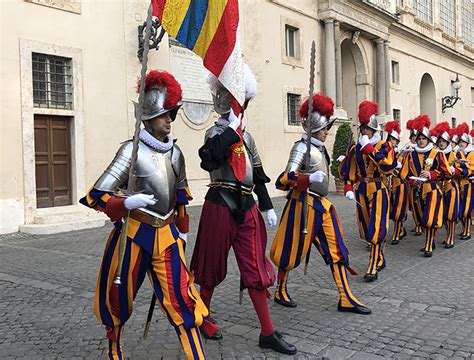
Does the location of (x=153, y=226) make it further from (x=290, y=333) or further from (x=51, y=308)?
(x=51, y=308)

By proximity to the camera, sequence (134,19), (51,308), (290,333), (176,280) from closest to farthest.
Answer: (176,280) < (290,333) < (51,308) < (134,19)

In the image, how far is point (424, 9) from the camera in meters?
27.7

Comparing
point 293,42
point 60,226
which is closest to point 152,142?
point 60,226

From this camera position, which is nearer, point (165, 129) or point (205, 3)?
point (165, 129)

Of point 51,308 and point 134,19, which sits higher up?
point 134,19

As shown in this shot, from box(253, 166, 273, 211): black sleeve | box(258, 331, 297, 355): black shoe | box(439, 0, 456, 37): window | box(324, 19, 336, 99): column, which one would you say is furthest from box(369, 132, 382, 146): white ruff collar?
box(439, 0, 456, 37): window

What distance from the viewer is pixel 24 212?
9.95 m

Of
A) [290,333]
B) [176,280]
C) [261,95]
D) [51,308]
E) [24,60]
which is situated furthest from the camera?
[261,95]

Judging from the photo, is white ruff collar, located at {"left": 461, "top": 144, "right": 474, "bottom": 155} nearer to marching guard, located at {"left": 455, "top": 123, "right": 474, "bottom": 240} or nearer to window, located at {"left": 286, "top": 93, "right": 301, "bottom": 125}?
marching guard, located at {"left": 455, "top": 123, "right": 474, "bottom": 240}

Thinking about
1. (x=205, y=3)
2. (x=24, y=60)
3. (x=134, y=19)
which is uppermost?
(x=134, y=19)

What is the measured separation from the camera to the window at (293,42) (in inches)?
682

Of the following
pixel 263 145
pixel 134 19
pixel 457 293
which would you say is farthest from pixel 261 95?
pixel 457 293

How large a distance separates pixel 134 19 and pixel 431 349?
10.4 m

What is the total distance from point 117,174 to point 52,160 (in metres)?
8.22
